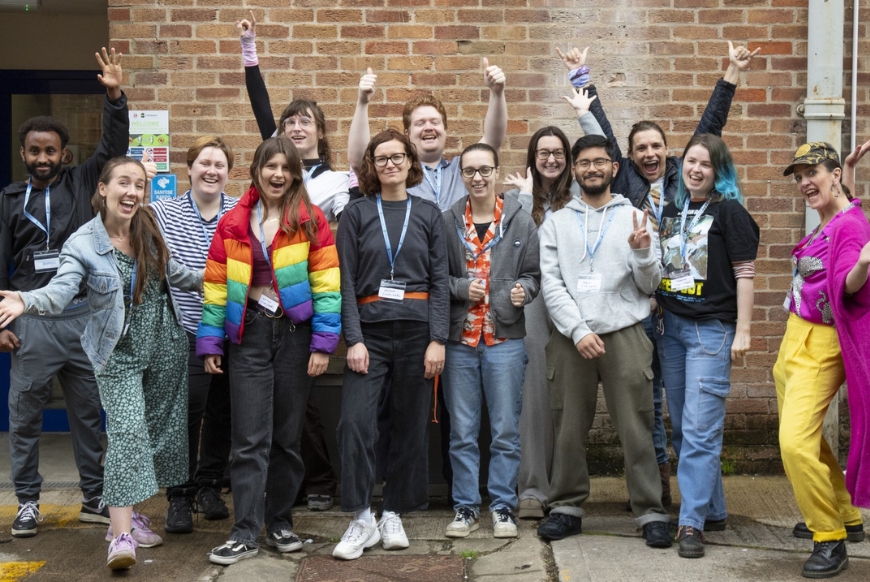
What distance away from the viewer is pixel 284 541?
15.7 ft

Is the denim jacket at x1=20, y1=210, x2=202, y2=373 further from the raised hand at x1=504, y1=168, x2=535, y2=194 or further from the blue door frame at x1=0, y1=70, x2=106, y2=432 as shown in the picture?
the blue door frame at x1=0, y1=70, x2=106, y2=432

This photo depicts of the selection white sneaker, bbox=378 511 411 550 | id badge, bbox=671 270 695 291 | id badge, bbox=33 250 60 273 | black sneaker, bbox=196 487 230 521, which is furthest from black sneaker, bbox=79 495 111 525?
id badge, bbox=671 270 695 291

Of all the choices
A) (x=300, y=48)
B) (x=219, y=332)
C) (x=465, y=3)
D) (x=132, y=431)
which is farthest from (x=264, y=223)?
(x=465, y=3)

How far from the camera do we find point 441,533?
5.08m

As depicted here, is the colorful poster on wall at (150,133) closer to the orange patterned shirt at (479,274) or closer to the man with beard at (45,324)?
the man with beard at (45,324)

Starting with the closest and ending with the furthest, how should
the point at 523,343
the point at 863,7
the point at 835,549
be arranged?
1. the point at 835,549
2. the point at 523,343
3. the point at 863,7

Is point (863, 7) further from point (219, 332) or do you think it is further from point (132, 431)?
point (132, 431)

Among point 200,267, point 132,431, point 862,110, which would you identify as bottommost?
point 132,431

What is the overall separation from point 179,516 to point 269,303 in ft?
4.37

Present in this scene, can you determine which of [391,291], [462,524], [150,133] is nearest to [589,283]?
[391,291]

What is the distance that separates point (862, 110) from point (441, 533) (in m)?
3.65

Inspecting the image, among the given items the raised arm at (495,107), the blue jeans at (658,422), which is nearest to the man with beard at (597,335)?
the blue jeans at (658,422)

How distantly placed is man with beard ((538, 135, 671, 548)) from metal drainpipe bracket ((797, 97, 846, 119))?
5.94ft

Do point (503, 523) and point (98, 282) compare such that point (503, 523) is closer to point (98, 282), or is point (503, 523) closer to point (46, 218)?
point (98, 282)
